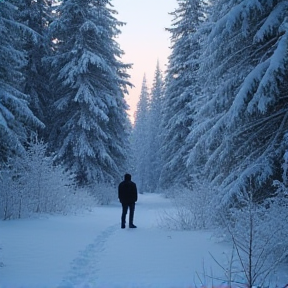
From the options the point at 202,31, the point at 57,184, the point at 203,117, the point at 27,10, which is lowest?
the point at 57,184

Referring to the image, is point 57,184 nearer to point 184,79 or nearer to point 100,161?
point 100,161

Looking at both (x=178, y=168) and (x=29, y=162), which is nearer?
(x=29, y=162)

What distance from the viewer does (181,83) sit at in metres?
23.7

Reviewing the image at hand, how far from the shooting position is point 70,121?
19672 millimetres

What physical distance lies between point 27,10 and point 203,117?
15.5 meters

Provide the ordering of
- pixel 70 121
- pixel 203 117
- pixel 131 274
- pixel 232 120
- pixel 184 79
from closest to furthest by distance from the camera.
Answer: pixel 131 274 < pixel 232 120 < pixel 203 117 < pixel 70 121 < pixel 184 79

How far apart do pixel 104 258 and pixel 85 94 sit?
14.2m

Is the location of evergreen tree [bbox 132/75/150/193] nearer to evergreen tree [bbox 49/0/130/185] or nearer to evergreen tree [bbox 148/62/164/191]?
evergreen tree [bbox 148/62/164/191]

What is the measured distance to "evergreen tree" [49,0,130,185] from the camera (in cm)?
1927

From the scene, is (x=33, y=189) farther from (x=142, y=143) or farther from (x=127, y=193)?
(x=142, y=143)

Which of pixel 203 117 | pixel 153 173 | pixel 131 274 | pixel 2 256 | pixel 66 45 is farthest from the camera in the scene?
pixel 153 173

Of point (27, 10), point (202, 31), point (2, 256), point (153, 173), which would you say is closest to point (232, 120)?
point (202, 31)

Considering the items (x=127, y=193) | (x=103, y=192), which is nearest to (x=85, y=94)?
(x=103, y=192)

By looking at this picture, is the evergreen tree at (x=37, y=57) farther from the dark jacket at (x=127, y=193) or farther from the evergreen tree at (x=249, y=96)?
the evergreen tree at (x=249, y=96)
